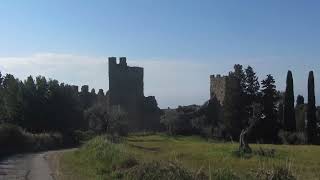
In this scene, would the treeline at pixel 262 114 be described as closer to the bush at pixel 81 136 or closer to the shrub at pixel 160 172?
the bush at pixel 81 136

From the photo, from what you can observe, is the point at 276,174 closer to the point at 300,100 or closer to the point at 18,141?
the point at 18,141

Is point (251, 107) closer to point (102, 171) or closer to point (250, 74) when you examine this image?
point (250, 74)

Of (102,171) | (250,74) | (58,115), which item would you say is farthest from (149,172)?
(250,74)

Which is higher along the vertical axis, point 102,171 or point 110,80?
point 110,80

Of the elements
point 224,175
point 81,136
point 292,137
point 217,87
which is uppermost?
point 217,87

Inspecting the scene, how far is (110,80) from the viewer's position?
129500 mm

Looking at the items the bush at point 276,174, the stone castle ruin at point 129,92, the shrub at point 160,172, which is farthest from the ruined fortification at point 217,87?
the bush at point 276,174

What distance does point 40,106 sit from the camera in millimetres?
88125

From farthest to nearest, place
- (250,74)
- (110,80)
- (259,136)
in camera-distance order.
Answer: (110,80), (250,74), (259,136)

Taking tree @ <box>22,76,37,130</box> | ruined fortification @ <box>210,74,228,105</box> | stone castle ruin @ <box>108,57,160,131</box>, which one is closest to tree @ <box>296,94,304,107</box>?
ruined fortification @ <box>210,74,228,105</box>

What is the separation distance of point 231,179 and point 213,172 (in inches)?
45.4

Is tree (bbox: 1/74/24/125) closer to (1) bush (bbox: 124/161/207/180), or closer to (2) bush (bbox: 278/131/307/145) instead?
(2) bush (bbox: 278/131/307/145)

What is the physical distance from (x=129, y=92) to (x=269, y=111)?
40269 millimetres

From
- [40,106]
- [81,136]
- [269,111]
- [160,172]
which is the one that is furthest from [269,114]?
[160,172]
